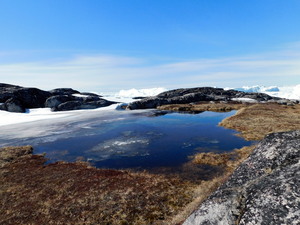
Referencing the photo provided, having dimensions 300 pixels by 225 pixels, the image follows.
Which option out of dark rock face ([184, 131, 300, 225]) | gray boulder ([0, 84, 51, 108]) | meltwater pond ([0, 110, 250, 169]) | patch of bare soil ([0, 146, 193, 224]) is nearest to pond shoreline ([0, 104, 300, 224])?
patch of bare soil ([0, 146, 193, 224])

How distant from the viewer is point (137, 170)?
22.1m

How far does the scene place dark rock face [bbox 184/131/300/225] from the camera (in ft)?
17.4

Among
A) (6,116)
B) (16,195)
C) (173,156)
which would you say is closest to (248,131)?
(173,156)

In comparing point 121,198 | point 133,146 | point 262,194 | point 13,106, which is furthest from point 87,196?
point 13,106

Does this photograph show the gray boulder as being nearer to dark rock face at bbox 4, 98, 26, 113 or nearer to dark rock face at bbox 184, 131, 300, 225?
dark rock face at bbox 4, 98, 26, 113

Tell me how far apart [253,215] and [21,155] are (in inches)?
1408

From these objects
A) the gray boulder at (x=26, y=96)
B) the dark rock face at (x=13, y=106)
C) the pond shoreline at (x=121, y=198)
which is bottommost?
the pond shoreline at (x=121, y=198)

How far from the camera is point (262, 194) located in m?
6.04

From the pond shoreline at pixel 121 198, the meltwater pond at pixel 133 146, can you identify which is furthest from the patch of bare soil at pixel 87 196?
the meltwater pond at pixel 133 146

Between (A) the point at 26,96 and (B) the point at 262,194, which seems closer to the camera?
(B) the point at 262,194

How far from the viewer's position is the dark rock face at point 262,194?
531cm

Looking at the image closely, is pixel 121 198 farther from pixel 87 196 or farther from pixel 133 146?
pixel 133 146

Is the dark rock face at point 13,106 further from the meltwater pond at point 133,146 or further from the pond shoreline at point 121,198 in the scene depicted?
→ the pond shoreline at point 121,198

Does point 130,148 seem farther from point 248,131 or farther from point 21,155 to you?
point 248,131
